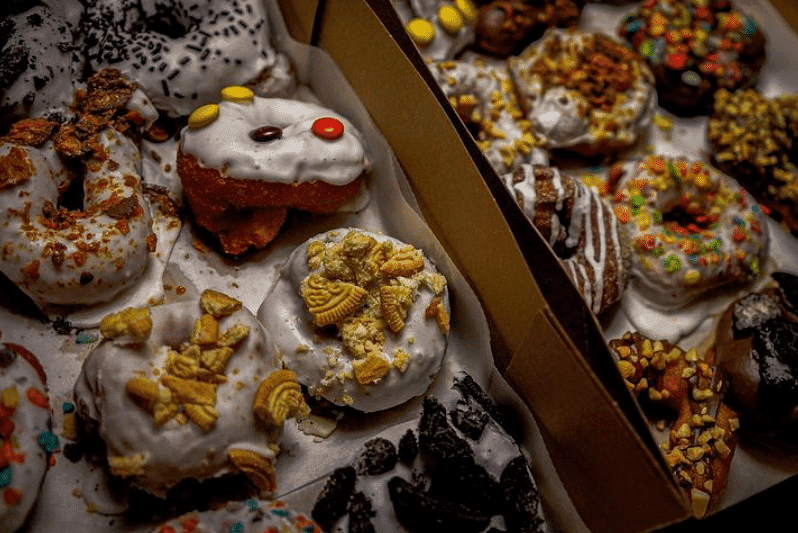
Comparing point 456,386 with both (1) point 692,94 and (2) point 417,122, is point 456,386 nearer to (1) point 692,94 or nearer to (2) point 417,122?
(2) point 417,122

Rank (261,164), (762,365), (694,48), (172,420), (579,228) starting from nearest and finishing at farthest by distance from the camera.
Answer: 1. (172,420)
2. (261,164)
3. (762,365)
4. (579,228)
5. (694,48)

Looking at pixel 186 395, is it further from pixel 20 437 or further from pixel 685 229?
pixel 685 229

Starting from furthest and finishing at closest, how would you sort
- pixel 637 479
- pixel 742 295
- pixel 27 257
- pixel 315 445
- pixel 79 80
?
pixel 742 295, pixel 79 80, pixel 315 445, pixel 27 257, pixel 637 479

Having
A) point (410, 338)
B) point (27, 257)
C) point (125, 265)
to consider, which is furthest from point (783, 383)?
point (27, 257)

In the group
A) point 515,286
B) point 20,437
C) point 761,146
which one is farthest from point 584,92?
point 20,437

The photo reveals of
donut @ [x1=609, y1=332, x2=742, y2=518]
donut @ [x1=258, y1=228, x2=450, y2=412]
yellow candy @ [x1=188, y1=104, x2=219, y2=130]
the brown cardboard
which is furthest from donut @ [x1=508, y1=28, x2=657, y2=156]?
yellow candy @ [x1=188, y1=104, x2=219, y2=130]

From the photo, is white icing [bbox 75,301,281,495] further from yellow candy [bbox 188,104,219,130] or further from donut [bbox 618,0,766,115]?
donut [bbox 618,0,766,115]
